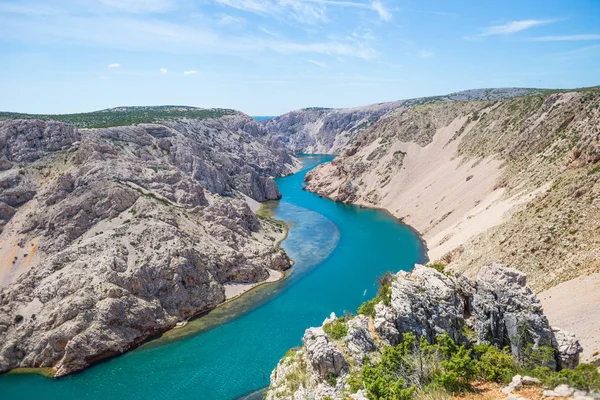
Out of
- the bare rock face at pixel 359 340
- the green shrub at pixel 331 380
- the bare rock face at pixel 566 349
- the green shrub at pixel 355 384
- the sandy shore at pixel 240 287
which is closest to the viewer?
the bare rock face at pixel 566 349

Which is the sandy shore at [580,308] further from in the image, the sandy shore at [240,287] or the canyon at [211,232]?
the sandy shore at [240,287]

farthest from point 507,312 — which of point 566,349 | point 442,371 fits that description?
A: point 442,371

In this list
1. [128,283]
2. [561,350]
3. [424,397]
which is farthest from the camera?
[128,283]

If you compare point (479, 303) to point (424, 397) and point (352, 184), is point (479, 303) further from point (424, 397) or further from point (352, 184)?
point (352, 184)

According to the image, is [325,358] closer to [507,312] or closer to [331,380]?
[331,380]

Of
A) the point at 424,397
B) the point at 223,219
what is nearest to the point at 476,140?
the point at 223,219

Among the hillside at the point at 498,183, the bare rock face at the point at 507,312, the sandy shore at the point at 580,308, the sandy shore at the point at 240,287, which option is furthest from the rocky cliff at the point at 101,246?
the sandy shore at the point at 580,308

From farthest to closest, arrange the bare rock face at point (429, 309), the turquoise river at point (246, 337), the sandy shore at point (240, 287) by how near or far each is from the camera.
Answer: the sandy shore at point (240, 287)
the turquoise river at point (246, 337)
the bare rock face at point (429, 309)
